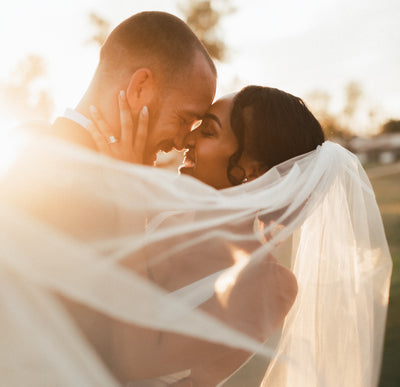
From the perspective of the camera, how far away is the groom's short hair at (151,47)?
246 centimetres

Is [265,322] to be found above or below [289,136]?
below

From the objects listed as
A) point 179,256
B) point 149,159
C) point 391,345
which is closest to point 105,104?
point 149,159

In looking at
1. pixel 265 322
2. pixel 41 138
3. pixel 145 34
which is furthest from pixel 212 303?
pixel 145 34

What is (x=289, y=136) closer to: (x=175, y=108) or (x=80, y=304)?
(x=175, y=108)

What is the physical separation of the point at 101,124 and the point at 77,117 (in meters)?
0.14

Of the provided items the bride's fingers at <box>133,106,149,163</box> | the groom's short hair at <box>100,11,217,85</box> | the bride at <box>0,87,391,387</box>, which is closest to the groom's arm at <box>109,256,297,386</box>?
the bride at <box>0,87,391,387</box>

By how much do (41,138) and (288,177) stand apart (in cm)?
119

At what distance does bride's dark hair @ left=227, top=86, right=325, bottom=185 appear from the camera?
2.60 meters

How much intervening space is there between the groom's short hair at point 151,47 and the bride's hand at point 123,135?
0.23 metres

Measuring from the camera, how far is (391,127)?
7988cm

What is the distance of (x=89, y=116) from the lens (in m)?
2.31

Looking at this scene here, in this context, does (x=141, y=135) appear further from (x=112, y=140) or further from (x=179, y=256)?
(x=179, y=256)

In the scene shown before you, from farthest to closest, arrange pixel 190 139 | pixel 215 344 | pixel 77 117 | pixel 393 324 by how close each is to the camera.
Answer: pixel 393 324, pixel 190 139, pixel 77 117, pixel 215 344

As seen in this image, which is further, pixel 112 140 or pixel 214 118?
pixel 214 118
